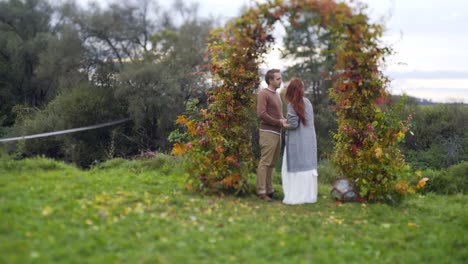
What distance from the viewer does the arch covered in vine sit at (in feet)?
22.9

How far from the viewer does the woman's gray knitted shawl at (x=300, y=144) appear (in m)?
7.25

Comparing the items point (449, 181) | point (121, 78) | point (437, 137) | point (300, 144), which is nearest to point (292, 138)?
point (300, 144)

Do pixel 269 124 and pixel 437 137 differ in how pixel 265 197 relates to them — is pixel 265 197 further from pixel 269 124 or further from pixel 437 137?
pixel 437 137

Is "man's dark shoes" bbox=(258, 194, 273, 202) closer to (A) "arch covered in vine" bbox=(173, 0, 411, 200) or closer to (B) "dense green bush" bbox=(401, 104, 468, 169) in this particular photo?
(A) "arch covered in vine" bbox=(173, 0, 411, 200)

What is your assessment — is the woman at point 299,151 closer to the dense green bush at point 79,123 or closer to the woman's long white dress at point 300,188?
the woman's long white dress at point 300,188

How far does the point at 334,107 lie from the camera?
25.2 ft

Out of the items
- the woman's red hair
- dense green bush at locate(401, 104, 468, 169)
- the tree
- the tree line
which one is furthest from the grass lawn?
the tree

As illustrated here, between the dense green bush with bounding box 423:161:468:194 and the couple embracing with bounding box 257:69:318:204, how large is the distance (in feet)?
13.4

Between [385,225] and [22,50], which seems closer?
[385,225]

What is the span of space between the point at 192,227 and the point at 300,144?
8.59 feet

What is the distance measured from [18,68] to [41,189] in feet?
95.2

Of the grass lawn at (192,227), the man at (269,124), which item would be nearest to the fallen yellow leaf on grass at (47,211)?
the grass lawn at (192,227)

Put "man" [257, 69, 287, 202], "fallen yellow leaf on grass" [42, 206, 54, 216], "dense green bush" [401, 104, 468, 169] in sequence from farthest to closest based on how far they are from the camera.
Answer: "dense green bush" [401, 104, 468, 169]
"man" [257, 69, 287, 202]
"fallen yellow leaf on grass" [42, 206, 54, 216]

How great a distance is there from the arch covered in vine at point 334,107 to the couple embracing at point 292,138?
516mm
